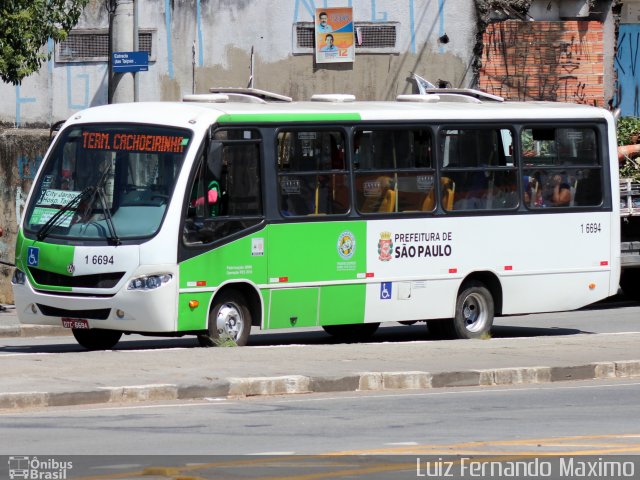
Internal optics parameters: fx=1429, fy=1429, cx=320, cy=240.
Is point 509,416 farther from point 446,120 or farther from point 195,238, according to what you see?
point 446,120

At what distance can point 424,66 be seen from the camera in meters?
26.3

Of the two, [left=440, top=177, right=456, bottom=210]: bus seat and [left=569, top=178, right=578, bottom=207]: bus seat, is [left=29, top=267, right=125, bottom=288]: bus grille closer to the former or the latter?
[left=440, top=177, right=456, bottom=210]: bus seat

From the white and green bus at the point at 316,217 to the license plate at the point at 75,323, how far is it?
0.09 ft

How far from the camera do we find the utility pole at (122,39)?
65.7ft

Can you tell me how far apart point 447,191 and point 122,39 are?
568cm

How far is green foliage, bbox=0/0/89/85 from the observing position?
1978 cm

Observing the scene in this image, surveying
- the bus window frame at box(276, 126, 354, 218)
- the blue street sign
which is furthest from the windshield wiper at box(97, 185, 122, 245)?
the blue street sign

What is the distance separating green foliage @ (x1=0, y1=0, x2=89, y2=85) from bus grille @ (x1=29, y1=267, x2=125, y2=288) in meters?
5.47

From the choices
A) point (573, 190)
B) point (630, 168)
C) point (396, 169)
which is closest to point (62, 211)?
point (396, 169)

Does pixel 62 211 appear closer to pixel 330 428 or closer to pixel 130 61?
pixel 130 61

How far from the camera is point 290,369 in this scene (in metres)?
13.3

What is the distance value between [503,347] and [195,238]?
3620 mm

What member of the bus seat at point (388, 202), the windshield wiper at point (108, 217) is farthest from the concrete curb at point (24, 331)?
the bus seat at point (388, 202)

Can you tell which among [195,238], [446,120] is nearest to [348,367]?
[195,238]
